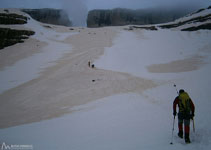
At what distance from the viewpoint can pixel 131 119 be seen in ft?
21.5

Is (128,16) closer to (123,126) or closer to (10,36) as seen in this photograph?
(10,36)

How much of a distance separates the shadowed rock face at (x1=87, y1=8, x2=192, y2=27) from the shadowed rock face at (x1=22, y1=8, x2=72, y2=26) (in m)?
19.3

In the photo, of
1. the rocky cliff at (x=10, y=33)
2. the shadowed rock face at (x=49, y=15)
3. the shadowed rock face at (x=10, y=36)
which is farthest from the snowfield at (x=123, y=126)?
the shadowed rock face at (x=49, y=15)

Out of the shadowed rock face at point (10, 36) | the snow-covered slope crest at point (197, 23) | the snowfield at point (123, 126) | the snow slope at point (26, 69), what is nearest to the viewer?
the snowfield at point (123, 126)

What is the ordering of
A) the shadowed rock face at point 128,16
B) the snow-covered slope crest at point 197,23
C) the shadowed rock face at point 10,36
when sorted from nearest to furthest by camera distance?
the shadowed rock face at point 10,36, the snow-covered slope crest at point 197,23, the shadowed rock face at point 128,16

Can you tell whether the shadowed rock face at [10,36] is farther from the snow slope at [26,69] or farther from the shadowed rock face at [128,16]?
the shadowed rock face at [128,16]

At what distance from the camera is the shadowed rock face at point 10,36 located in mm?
27511

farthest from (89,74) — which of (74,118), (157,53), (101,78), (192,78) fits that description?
(157,53)

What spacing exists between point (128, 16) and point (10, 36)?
283 ft

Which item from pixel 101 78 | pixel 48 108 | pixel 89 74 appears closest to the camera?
pixel 48 108

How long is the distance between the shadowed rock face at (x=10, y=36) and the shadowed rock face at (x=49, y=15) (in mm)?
69191

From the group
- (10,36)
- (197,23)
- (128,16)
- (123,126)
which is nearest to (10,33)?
(10,36)

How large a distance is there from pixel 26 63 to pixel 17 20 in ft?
Answer: 78.1

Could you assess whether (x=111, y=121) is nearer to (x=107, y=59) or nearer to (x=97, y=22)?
(x=107, y=59)
